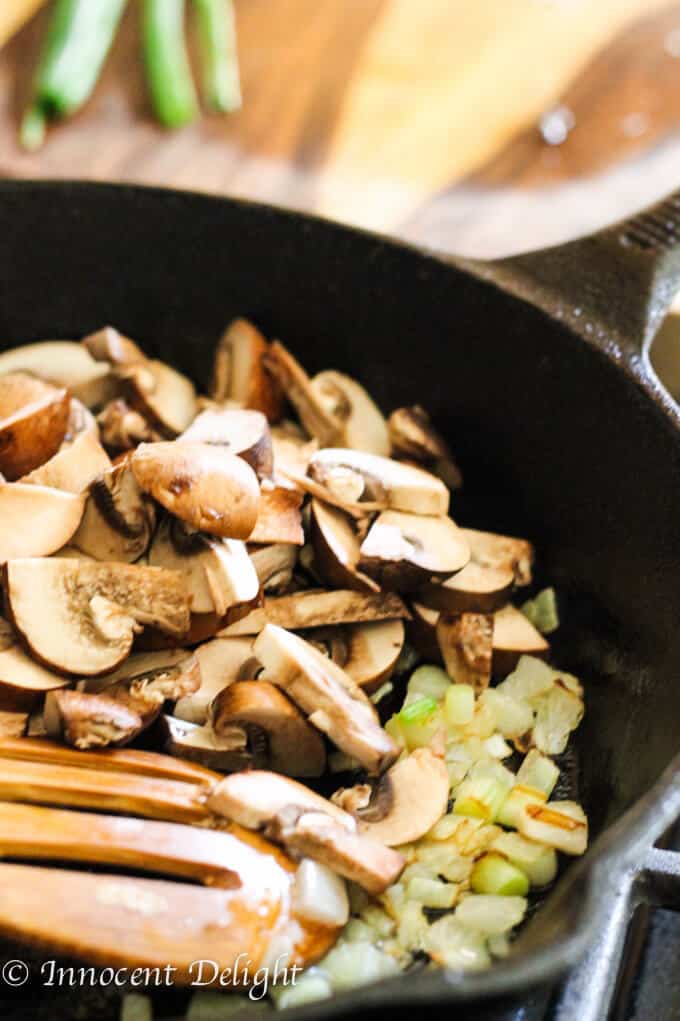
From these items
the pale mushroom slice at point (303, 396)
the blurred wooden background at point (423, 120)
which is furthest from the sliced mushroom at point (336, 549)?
the blurred wooden background at point (423, 120)

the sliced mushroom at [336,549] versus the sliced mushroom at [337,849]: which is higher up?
the sliced mushroom at [336,549]

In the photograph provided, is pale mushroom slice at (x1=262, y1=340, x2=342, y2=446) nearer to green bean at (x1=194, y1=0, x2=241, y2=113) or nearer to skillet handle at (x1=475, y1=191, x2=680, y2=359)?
skillet handle at (x1=475, y1=191, x2=680, y2=359)

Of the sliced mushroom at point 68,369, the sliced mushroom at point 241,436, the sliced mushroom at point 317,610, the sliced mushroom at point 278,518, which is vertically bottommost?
the sliced mushroom at point 68,369

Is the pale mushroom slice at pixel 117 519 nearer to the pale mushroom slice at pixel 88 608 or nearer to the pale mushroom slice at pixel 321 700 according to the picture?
the pale mushroom slice at pixel 88 608

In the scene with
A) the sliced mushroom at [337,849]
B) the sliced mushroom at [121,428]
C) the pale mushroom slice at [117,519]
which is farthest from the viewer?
the sliced mushroom at [121,428]

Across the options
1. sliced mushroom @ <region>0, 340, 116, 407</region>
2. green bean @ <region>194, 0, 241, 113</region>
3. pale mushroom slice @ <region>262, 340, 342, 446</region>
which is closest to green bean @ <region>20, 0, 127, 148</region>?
green bean @ <region>194, 0, 241, 113</region>

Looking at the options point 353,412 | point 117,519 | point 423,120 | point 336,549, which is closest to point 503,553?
point 336,549
